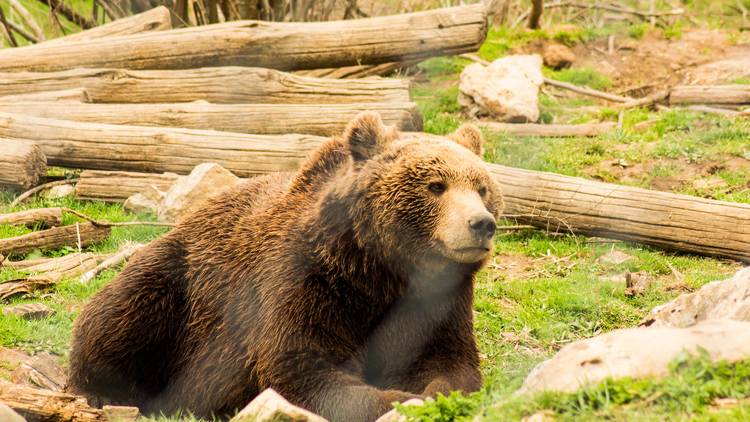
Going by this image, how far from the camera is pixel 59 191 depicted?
881cm

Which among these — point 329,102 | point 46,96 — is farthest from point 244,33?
point 46,96

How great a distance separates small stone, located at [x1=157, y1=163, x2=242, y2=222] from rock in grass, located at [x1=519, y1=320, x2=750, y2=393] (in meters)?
4.66

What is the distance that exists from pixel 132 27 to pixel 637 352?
966 cm

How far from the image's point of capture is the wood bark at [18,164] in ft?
27.5

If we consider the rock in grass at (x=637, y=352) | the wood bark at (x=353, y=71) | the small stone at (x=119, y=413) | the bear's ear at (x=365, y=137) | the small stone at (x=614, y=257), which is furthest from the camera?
the wood bark at (x=353, y=71)

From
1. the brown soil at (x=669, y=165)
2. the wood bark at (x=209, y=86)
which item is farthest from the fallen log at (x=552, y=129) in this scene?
the wood bark at (x=209, y=86)

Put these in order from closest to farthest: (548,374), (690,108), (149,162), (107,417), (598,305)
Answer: (548,374), (107,417), (598,305), (149,162), (690,108)

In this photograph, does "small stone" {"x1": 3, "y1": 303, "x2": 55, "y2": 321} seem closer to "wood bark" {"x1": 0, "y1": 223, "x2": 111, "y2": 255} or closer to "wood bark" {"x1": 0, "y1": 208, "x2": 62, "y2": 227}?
"wood bark" {"x1": 0, "y1": 223, "x2": 111, "y2": 255}

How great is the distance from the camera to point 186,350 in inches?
204

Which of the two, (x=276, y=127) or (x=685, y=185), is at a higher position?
(x=276, y=127)

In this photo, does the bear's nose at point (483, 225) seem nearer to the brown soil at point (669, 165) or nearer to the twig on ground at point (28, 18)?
the brown soil at point (669, 165)

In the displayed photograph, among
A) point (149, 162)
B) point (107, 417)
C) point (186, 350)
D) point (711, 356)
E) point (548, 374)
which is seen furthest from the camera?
point (149, 162)

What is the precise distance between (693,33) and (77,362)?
11.7 metres

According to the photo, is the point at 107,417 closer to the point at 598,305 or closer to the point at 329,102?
the point at 598,305
